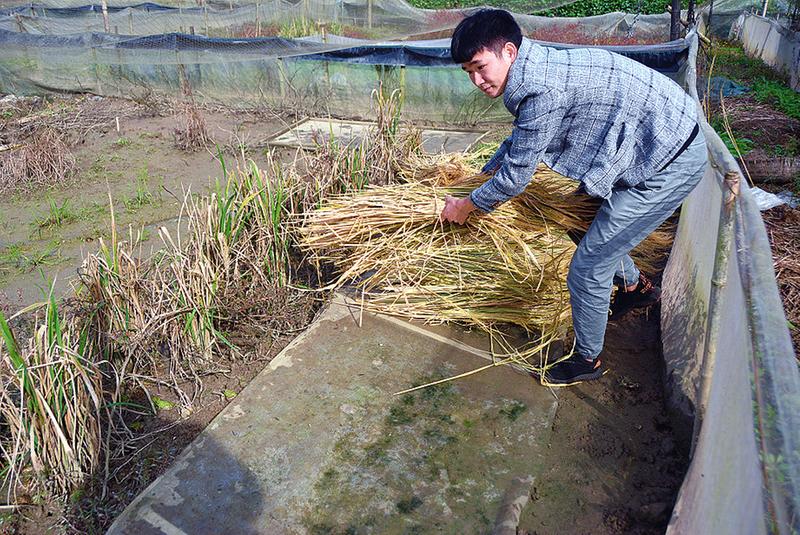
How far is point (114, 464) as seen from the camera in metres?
2.12

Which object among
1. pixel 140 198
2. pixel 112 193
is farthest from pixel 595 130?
pixel 112 193

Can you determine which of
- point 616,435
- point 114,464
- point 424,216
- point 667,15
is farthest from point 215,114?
point 667,15

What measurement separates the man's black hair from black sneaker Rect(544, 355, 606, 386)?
132cm

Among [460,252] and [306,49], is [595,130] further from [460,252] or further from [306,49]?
[306,49]

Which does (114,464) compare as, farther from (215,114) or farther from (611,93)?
(215,114)

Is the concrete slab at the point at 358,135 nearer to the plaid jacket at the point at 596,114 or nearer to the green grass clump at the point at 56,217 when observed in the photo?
the green grass clump at the point at 56,217

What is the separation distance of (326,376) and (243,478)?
58 centimetres

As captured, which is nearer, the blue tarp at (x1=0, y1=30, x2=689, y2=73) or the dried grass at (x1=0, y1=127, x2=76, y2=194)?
the dried grass at (x1=0, y1=127, x2=76, y2=194)

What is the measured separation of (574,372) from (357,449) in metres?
1.00

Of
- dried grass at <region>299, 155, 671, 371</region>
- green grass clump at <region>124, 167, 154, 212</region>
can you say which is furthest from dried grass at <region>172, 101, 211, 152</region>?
dried grass at <region>299, 155, 671, 371</region>

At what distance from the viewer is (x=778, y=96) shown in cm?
727

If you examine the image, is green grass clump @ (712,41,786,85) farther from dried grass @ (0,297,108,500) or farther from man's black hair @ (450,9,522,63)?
dried grass @ (0,297,108,500)

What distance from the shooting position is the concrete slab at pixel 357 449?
1848mm

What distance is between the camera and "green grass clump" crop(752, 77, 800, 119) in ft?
21.6
